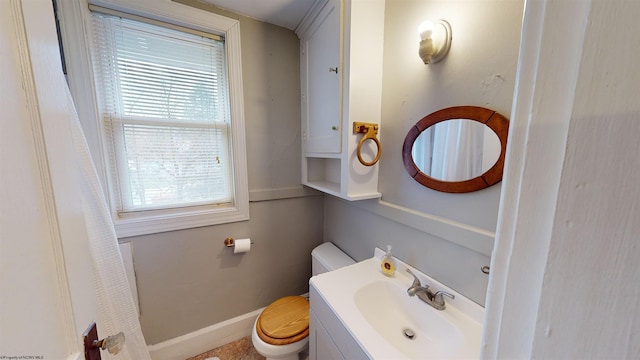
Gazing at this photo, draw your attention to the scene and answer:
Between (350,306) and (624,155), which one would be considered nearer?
(624,155)

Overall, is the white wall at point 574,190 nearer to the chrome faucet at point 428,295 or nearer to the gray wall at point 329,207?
the gray wall at point 329,207

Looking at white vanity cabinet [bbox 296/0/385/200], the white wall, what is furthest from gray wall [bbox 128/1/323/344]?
the white wall

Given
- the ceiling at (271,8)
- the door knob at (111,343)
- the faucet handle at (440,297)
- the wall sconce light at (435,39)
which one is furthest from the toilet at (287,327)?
the ceiling at (271,8)

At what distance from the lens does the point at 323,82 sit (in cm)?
132

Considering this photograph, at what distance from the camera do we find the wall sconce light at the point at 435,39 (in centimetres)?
85

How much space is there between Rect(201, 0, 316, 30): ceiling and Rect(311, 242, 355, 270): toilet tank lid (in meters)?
1.59

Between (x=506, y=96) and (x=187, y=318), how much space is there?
6.82ft

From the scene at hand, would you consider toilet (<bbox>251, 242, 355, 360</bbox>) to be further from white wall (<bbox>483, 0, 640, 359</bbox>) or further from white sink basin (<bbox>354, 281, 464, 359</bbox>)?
white wall (<bbox>483, 0, 640, 359</bbox>)

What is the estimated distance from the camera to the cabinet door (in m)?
1.17

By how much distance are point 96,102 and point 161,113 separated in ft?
0.91

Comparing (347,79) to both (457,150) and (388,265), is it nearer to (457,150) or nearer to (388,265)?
(457,150)

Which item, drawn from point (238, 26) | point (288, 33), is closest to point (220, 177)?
point (238, 26)

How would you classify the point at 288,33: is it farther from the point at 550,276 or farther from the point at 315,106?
the point at 550,276

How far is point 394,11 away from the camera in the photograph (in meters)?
1.05
